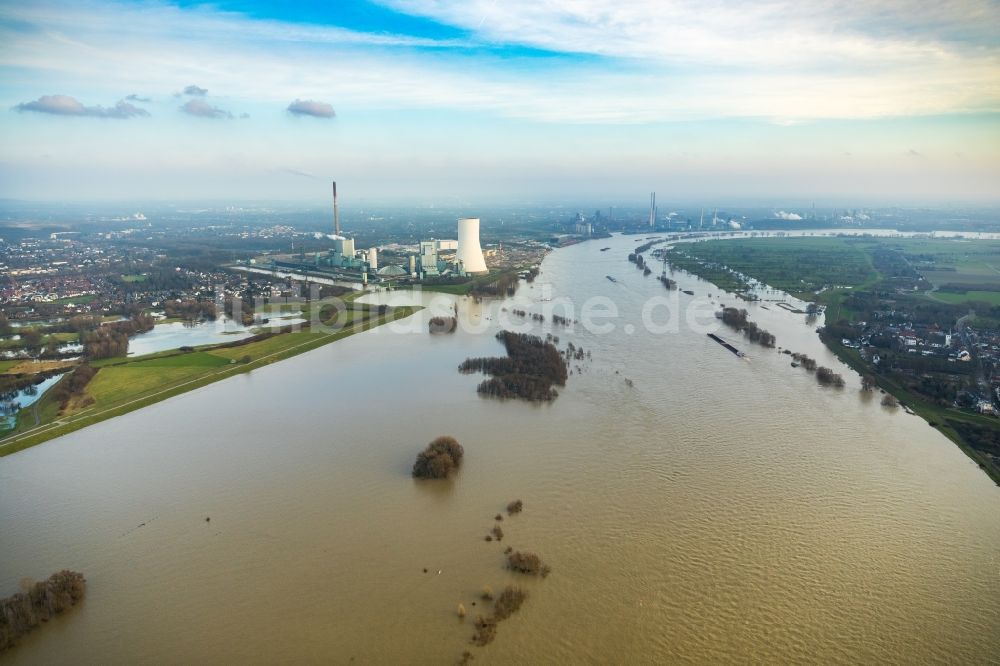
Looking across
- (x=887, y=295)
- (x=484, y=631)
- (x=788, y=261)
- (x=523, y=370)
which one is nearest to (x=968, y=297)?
(x=887, y=295)

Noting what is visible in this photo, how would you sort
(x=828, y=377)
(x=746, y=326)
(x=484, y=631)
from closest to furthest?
(x=484, y=631), (x=828, y=377), (x=746, y=326)

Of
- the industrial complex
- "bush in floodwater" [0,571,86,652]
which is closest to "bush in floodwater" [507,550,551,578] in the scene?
"bush in floodwater" [0,571,86,652]

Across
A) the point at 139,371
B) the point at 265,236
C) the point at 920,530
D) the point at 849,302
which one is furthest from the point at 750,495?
the point at 265,236

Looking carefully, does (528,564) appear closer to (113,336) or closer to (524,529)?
(524,529)

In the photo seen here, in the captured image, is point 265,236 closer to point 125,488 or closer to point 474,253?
point 474,253

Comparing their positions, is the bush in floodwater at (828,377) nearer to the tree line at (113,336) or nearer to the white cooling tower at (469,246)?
the tree line at (113,336)
